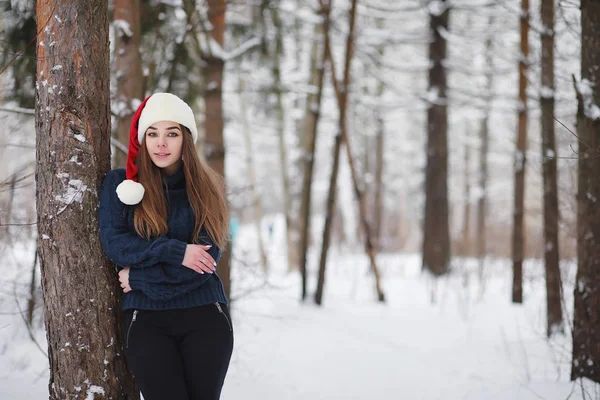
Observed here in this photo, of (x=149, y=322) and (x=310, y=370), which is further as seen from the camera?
(x=310, y=370)

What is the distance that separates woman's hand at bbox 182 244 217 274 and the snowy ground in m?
1.58

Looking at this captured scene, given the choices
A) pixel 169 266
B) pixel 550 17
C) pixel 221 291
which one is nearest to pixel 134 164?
pixel 169 266

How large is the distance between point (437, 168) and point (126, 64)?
758 cm

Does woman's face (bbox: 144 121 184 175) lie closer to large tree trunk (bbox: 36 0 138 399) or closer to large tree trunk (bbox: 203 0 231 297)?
large tree trunk (bbox: 36 0 138 399)

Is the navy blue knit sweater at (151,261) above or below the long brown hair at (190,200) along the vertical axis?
below

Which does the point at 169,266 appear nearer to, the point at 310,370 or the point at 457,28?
the point at 310,370

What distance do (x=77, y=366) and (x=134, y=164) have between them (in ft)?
3.36

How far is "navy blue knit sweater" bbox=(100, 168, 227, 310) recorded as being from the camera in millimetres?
2422

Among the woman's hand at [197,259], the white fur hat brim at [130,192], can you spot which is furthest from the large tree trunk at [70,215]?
the woman's hand at [197,259]

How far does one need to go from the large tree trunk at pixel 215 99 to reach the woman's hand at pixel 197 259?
3.18 m

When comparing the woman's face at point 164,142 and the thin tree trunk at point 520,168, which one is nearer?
the woman's face at point 164,142

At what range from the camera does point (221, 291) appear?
8.67 feet

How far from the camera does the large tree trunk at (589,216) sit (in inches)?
149

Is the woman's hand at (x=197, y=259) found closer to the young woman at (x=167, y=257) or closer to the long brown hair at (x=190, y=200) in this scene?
the young woman at (x=167, y=257)
